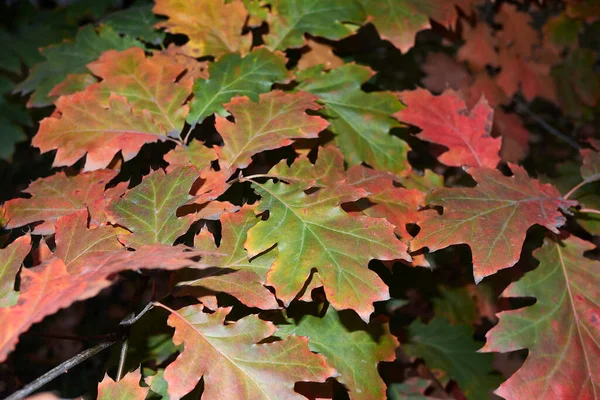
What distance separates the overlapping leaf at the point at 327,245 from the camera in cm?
82

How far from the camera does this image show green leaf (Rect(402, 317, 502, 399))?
1439mm

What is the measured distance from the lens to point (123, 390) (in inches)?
31.0

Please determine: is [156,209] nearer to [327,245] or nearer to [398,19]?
[327,245]

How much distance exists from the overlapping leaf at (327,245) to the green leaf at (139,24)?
0.74 m

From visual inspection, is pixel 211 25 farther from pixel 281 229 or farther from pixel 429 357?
pixel 429 357

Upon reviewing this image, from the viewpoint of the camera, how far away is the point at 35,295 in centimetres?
67

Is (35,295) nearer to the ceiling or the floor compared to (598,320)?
nearer to the ceiling

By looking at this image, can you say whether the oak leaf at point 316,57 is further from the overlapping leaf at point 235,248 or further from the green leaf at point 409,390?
the green leaf at point 409,390

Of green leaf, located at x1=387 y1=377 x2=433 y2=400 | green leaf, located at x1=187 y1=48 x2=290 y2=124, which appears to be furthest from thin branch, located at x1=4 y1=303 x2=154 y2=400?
green leaf, located at x1=387 y1=377 x2=433 y2=400

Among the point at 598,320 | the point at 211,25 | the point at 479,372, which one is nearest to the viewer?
the point at 598,320

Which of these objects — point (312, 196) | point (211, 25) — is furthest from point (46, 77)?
point (312, 196)

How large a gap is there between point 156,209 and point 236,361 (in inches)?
11.7

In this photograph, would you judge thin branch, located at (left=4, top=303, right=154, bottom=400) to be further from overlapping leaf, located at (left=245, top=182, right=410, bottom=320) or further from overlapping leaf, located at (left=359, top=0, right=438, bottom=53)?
overlapping leaf, located at (left=359, top=0, right=438, bottom=53)

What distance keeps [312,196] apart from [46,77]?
3.04 feet
